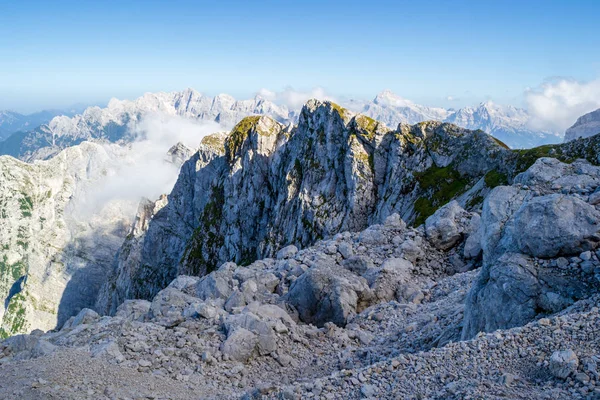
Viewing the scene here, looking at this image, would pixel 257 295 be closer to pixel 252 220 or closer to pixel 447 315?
pixel 447 315

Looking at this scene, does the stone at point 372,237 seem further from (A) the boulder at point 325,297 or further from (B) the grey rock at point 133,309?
(B) the grey rock at point 133,309

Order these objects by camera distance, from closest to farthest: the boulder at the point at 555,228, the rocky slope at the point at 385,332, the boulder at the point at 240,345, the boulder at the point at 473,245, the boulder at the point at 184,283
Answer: the rocky slope at the point at 385,332, the boulder at the point at 555,228, the boulder at the point at 240,345, the boulder at the point at 473,245, the boulder at the point at 184,283

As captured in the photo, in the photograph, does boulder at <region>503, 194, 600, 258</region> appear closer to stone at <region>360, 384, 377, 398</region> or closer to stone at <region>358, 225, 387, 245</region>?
stone at <region>360, 384, 377, 398</region>

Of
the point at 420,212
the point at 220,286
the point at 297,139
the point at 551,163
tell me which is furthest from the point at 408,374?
the point at 297,139

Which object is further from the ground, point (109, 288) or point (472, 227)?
point (472, 227)

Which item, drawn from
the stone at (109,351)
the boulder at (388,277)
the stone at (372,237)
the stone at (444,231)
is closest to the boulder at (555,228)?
the boulder at (388,277)
